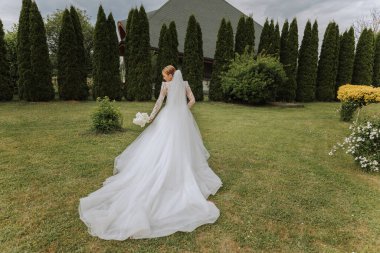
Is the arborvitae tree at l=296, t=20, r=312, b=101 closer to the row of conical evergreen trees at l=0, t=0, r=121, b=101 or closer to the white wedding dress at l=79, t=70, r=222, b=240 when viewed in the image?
the row of conical evergreen trees at l=0, t=0, r=121, b=101

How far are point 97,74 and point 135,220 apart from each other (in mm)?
12003

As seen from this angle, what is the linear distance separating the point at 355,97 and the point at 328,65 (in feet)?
31.5

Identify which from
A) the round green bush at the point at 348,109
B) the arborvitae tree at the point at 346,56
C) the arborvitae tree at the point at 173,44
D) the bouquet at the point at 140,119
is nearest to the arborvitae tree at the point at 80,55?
the arborvitae tree at the point at 173,44

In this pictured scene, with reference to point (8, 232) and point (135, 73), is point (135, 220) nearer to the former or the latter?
point (8, 232)

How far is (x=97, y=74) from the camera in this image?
1394 centimetres

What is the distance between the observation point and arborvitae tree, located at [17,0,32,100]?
12.2 m

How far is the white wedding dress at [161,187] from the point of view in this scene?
3.21 meters

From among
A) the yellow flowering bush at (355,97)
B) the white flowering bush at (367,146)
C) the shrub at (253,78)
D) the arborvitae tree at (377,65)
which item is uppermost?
the arborvitae tree at (377,65)

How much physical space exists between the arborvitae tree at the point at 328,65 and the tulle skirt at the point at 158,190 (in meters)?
16.2

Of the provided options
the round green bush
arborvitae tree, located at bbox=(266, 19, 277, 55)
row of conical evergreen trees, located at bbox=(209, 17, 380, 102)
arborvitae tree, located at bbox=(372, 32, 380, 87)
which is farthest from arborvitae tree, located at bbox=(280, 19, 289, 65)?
arborvitae tree, located at bbox=(372, 32, 380, 87)

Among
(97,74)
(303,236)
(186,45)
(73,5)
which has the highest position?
(73,5)

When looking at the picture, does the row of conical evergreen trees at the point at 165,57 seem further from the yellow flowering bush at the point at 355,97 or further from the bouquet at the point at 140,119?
the bouquet at the point at 140,119

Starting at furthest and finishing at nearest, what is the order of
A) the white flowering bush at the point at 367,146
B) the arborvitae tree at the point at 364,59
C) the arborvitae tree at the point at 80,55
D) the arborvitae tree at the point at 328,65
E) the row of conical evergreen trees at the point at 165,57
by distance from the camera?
the arborvitae tree at the point at 364,59 → the arborvitae tree at the point at 328,65 → the arborvitae tree at the point at 80,55 → the row of conical evergreen trees at the point at 165,57 → the white flowering bush at the point at 367,146

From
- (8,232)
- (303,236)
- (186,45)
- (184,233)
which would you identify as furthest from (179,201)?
(186,45)
